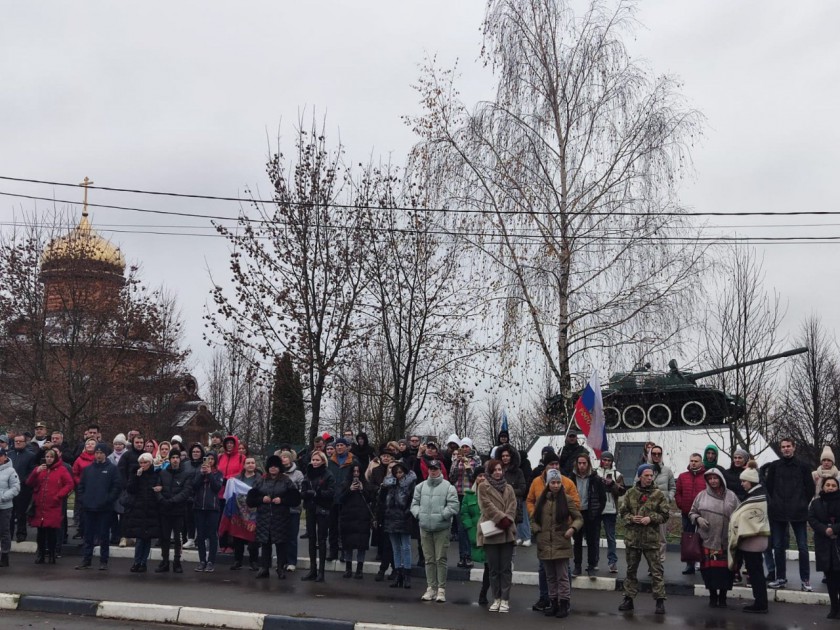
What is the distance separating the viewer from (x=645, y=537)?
10.9 m

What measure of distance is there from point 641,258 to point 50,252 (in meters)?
19.2

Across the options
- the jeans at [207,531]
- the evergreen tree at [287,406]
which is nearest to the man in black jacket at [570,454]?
the jeans at [207,531]

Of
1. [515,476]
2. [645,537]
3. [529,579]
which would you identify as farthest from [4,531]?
[645,537]

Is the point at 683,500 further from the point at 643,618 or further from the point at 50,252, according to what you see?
the point at 50,252

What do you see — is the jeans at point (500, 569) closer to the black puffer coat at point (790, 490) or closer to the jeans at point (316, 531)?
the jeans at point (316, 531)

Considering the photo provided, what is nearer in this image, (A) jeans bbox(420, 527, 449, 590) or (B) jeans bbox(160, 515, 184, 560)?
(A) jeans bbox(420, 527, 449, 590)

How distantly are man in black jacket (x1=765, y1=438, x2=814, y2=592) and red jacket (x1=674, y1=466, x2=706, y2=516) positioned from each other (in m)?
0.92

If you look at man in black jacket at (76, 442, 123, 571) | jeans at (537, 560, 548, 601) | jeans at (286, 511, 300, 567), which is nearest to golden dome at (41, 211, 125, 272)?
man in black jacket at (76, 442, 123, 571)

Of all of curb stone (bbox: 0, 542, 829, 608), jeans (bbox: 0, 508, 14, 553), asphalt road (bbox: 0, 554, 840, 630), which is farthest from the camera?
jeans (bbox: 0, 508, 14, 553)

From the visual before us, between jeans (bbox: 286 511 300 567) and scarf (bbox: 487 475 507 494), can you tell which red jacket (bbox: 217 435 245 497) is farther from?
scarf (bbox: 487 475 507 494)

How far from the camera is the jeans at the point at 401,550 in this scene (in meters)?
12.6

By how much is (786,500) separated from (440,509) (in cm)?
464

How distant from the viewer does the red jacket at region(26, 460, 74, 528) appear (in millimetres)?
14023

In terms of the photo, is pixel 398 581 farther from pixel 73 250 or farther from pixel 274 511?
pixel 73 250
